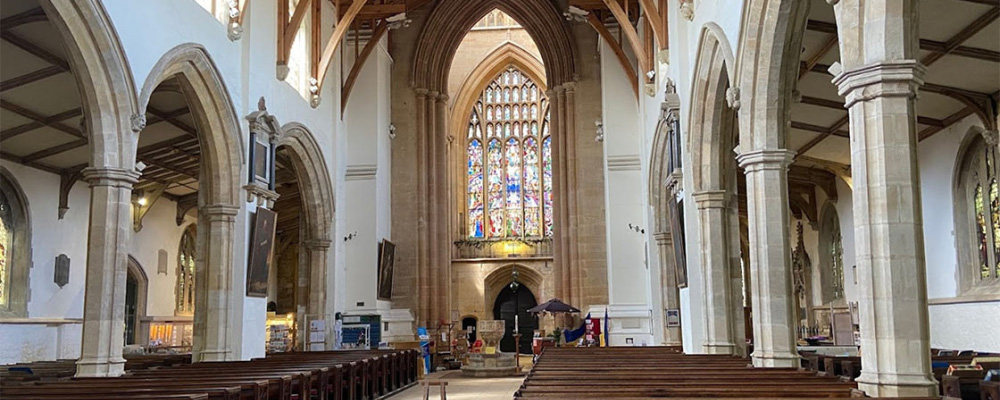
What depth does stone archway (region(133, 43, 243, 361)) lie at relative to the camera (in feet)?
44.0

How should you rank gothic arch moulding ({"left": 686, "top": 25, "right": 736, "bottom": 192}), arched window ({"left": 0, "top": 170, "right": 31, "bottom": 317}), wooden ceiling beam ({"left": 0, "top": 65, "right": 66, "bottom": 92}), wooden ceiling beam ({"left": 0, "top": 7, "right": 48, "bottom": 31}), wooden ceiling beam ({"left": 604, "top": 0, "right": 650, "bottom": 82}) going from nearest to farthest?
wooden ceiling beam ({"left": 0, "top": 7, "right": 48, "bottom": 31}) → gothic arch moulding ({"left": 686, "top": 25, "right": 736, "bottom": 192}) → wooden ceiling beam ({"left": 0, "top": 65, "right": 66, "bottom": 92}) → arched window ({"left": 0, "top": 170, "right": 31, "bottom": 317}) → wooden ceiling beam ({"left": 604, "top": 0, "right": 650, "bottom": 82})

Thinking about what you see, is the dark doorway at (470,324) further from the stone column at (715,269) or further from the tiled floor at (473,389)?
the stone column at (715,269)

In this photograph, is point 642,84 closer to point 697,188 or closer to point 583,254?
point 583,254

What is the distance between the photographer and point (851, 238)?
18516mm

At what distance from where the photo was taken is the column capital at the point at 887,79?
20.6 feet

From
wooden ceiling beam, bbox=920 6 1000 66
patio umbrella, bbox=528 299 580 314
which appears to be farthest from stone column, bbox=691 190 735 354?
patio umbrella, bbox=528 299 580 314

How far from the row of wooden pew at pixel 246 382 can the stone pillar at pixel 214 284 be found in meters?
1.23

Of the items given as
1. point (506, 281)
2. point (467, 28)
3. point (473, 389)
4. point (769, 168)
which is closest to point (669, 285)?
point (473, 389)

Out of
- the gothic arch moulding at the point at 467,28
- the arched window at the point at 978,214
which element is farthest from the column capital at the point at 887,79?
the gothic arch moulding at the point at 467,28

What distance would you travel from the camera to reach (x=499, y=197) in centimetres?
2989

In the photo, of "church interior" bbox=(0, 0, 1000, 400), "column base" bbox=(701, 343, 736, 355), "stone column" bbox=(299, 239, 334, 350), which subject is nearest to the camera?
"church interior" bbox=(0, 0, 1000, 400)

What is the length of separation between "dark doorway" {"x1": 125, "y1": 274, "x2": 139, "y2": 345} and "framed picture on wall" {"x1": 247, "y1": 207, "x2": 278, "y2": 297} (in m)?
6.84

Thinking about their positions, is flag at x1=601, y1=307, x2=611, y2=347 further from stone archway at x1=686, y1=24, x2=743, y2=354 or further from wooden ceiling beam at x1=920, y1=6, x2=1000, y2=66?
wooden ceiling beam at x1=920, y1=6, x2=1000, y2=66

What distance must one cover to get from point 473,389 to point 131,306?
30.9 feet
